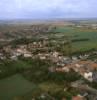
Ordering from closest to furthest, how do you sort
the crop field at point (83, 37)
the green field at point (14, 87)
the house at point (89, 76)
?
1. the green field at point (14, 87)
2. the house at point (89, 76)
3. the crop field at point (83, 37)

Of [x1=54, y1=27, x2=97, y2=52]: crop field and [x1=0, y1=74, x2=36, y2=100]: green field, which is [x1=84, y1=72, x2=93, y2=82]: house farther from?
[x1=54, y1=27, x2=97, y2=52]: crop field

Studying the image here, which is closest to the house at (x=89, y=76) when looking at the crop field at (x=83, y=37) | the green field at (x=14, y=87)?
the green field at (x=14, y=87)

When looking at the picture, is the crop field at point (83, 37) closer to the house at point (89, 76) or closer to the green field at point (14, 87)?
the house at point (89, 76)

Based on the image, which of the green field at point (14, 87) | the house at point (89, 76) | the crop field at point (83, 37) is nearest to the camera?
the green field at point (14, 87)

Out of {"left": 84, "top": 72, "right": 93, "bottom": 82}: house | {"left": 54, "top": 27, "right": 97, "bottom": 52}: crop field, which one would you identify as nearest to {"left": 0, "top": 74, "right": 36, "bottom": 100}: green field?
{"left": 84, "top": 72, "right": 93, "bottom": 82}: house

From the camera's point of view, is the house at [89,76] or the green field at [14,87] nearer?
the green field at [14,87]

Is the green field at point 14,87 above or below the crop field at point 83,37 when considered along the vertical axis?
above

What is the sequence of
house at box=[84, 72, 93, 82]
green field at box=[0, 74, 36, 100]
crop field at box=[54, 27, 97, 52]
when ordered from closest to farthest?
green field at box=[0, 74, 36, 100]
house at box=[84, 72, 93, 82]
crop field at box=[54, 27, 97, 52]

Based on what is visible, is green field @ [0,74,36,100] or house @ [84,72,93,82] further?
house @ [84,72,93,82]
